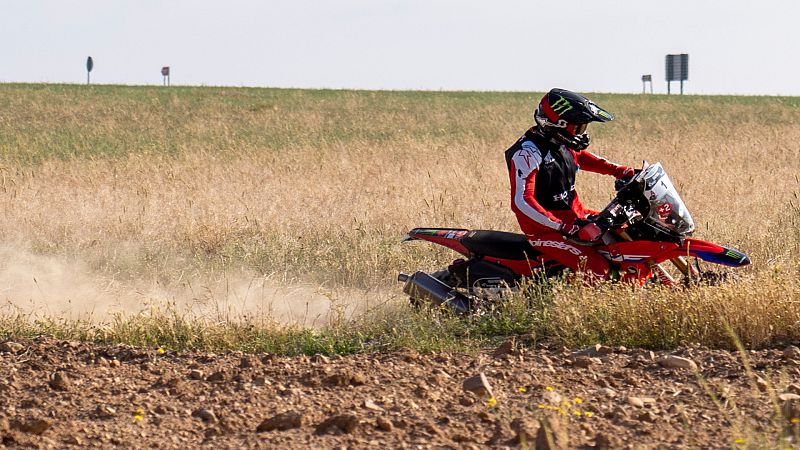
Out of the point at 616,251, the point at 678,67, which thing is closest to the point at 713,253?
the point at 616,251

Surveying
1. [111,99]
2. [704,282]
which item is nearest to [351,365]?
[704,282]

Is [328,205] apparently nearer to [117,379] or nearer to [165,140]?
[117,379]

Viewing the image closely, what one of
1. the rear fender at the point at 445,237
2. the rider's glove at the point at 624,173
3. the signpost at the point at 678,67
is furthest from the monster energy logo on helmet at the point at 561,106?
the signpost at the point at 678,67

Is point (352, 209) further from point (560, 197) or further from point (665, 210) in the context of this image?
point (665, 210)

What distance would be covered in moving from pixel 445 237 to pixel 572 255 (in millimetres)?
972

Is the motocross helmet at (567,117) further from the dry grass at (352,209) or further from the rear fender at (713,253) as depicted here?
the dry grass at (352,209)

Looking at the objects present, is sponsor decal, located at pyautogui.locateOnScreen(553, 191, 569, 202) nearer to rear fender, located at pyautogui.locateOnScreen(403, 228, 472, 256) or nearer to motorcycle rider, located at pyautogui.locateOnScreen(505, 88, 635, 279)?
motorcycle rider, located at pyautogui.locateOnScreen(505, 88, 635, 279)

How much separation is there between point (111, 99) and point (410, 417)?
39.9m

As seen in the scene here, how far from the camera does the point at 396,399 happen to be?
5.59 meters

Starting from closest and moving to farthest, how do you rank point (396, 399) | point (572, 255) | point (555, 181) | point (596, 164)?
point (396, 399)
point (572, 255)
point (555, 181)
point (596, 164)

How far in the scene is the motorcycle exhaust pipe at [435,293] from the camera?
7.91m

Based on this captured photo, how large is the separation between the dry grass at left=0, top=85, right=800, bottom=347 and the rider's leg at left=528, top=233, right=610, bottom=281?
30 cm

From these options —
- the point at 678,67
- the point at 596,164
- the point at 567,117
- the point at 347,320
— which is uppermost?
the point at 678,67

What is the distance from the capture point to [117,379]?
245 inches
